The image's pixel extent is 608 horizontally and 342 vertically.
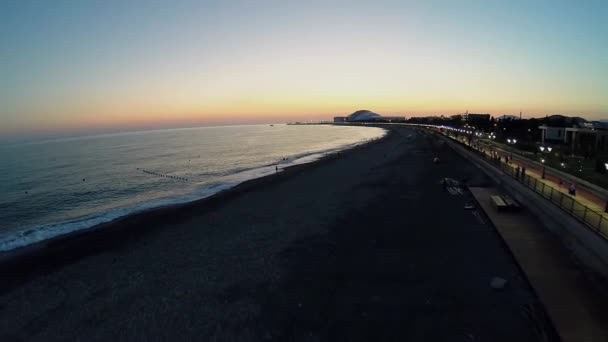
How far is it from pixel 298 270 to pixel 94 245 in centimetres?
1280

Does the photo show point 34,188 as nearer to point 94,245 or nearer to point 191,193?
point 191,193

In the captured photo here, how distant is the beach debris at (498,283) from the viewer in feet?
35.6

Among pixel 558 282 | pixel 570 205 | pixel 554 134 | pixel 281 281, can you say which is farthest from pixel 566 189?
pixel 554 134

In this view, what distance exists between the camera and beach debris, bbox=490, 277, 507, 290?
10.9 m

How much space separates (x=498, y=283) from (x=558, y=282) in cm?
187

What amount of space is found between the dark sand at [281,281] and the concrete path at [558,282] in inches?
20.1

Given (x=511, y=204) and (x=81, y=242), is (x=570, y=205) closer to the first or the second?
(x=511, y=204)

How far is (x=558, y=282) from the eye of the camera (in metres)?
10.4

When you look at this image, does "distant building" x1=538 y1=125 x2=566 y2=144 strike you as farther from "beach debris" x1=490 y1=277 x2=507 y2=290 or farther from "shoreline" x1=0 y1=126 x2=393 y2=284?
"shoreline" x1=0 y1=126 x2=393 y2=284

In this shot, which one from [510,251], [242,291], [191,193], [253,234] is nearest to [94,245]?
[253,234]

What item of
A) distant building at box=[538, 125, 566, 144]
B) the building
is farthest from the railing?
distant building at box=[538, 125, 566, 144]

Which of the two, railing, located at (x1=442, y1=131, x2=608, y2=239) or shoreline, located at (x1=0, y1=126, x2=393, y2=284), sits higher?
railing, located at (x1=442, y1=131, x2=608, y2=239)

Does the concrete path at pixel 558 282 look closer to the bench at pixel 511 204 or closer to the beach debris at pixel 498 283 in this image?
the beach debris at pixel 498 283

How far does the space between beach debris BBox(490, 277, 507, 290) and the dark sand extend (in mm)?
344
